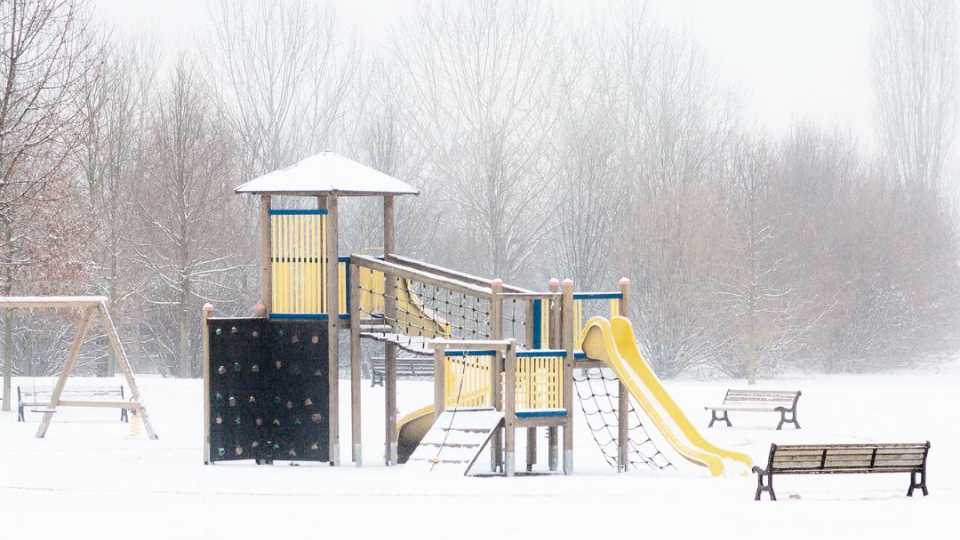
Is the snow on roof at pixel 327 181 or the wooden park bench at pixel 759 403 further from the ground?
the snow on roof at pixel 327 181

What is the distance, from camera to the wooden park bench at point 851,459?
14.3m

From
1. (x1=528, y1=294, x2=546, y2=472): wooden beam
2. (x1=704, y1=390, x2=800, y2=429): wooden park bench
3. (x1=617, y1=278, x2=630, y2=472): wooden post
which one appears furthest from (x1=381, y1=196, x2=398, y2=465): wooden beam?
(x1=704, y1=390, x2=800, y2=429): wooden park bench

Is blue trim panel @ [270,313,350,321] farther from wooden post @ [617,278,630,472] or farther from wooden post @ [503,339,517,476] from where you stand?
wooden post @ [617,278,630,472]

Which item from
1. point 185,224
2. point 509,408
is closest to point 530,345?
point 509,408

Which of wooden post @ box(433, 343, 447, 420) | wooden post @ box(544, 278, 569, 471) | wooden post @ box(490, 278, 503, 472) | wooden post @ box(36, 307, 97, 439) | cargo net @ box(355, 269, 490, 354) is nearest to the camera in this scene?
wooden post @ box(433, 343, 447, 420)

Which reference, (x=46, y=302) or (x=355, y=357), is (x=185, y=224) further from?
(x=355, y=357)

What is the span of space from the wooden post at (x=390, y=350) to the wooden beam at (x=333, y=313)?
0.85 m

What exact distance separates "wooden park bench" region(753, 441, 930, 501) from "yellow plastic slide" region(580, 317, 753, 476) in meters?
2.33

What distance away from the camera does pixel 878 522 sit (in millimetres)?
12430

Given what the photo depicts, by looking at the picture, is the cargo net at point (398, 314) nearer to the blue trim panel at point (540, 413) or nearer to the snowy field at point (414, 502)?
the snowy field at point (414, 502)

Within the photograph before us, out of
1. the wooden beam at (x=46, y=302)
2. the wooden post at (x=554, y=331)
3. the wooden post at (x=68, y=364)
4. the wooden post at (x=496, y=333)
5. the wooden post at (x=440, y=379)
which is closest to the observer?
the wooden post at (x=440, y=379)

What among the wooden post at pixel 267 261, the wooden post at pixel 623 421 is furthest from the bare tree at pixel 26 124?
the wooden post at pixel 623 421

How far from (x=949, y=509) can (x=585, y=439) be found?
10.8 m

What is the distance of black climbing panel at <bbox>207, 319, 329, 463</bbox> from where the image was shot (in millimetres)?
19859
